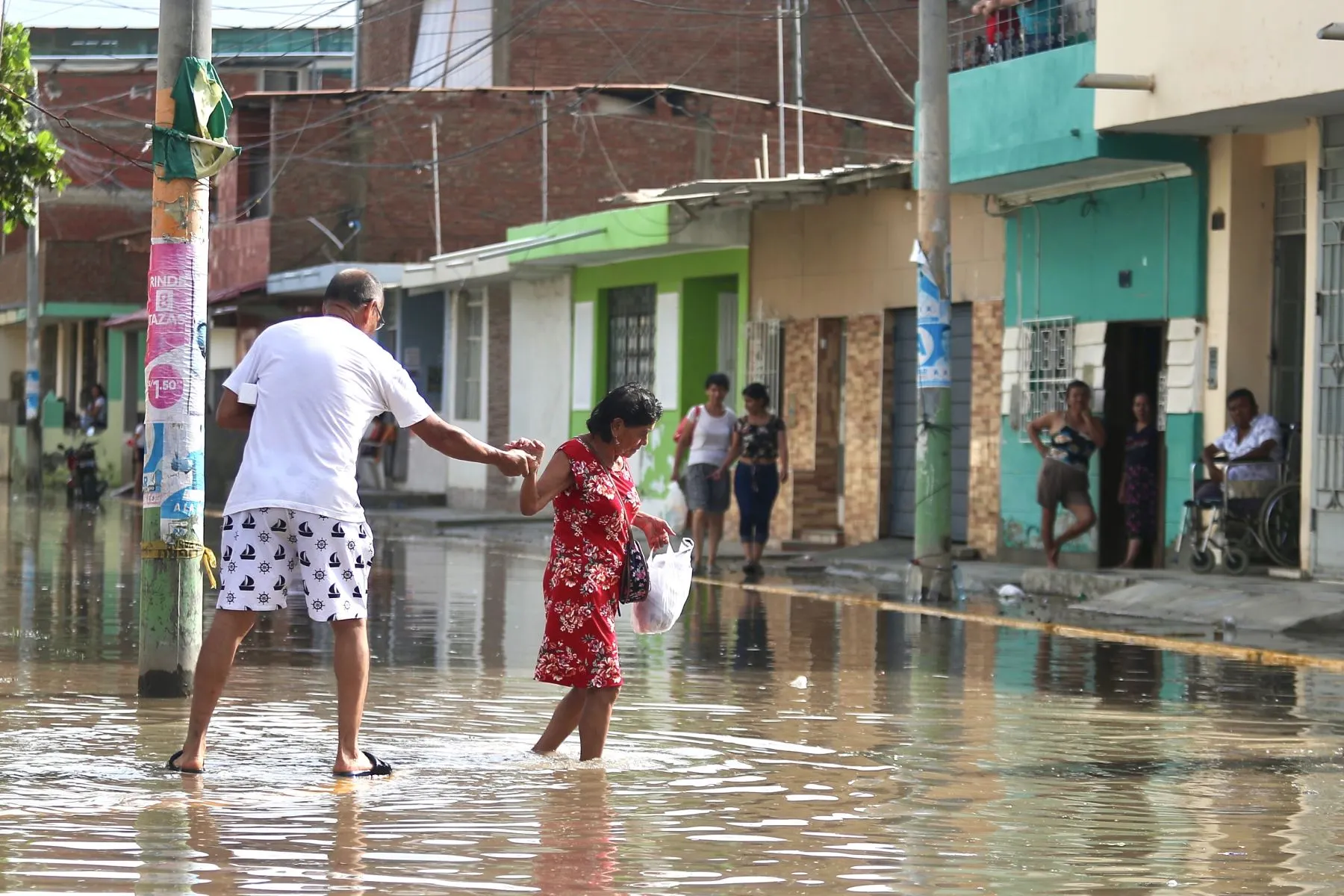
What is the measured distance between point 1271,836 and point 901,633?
773 centimetres

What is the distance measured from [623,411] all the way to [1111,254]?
42.4 feet

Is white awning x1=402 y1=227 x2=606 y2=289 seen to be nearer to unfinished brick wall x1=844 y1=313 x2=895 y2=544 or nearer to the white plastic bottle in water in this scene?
unfinished brick wall x1=844 y1=313 x2=895 y2=544

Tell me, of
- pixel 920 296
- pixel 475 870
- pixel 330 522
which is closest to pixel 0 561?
pixel 920 296

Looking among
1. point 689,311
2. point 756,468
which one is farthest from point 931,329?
point 689,311

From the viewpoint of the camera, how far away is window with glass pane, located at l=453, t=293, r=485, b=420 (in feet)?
117

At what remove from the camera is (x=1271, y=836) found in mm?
6867

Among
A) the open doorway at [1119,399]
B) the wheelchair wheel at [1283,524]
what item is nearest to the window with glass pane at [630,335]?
the open doorway at [1119,399]

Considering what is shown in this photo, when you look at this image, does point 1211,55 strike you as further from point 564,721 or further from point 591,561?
point 564,721

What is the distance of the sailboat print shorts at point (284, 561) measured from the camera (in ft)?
24.5

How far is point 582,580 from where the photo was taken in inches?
316

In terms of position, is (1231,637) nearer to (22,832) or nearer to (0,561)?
(22,832)

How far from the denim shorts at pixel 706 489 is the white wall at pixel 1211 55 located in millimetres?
4762

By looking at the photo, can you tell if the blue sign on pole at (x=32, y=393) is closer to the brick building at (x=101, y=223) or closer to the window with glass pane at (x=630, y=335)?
the brick building at (x=101, y=223)

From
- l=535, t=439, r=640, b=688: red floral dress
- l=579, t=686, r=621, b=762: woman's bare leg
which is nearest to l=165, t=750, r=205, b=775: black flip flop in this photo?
l=535, t=439, r=640, b=688: red floral dress
